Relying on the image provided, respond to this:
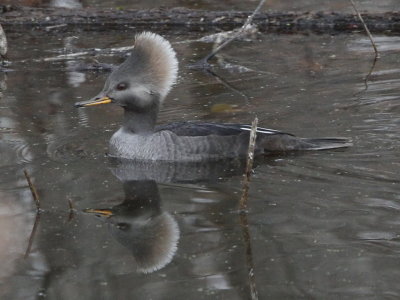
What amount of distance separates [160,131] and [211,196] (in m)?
1.48

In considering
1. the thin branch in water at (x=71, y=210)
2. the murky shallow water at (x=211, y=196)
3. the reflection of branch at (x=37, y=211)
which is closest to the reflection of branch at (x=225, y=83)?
the murky shallow water at (x=211, y=196)

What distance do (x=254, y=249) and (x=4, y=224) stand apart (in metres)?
1.96

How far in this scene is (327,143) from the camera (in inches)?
351

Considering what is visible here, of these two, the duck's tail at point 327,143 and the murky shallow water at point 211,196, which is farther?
the duck's tail at point 327,143

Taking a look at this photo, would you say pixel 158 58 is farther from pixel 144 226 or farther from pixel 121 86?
pixel 144 226

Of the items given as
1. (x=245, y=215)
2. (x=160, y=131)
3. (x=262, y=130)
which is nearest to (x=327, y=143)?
(x=262, y=130)

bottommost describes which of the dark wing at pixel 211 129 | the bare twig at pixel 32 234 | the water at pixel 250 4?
the water at pixel 250 4

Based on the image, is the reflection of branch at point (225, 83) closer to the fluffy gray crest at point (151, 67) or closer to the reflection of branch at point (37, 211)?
the fluffy gray crest at point (151, 67)

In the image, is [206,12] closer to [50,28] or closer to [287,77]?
[50,28]

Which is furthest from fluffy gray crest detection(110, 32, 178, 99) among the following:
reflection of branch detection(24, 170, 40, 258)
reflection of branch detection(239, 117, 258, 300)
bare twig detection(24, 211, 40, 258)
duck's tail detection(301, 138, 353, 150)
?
reflection of branch detection(239, 117, 258, 300)

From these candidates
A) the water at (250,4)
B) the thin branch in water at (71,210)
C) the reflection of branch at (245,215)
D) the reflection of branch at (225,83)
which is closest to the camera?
the reflection of branch at (245,215)

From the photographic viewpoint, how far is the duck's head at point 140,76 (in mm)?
9094

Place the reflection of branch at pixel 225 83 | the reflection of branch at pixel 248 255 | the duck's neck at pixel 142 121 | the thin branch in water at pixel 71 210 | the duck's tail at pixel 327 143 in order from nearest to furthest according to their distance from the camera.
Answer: the reflection of branch at pixel 248 255 → the thin branch in water at pixel 71 210 → the duck's tail at pixel 327 143 → the duck's neck at pixel 142 121 → the reflection of branch at pixel 225 83

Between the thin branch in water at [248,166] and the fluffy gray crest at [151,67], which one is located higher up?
the thin branch in water at [248,166]
